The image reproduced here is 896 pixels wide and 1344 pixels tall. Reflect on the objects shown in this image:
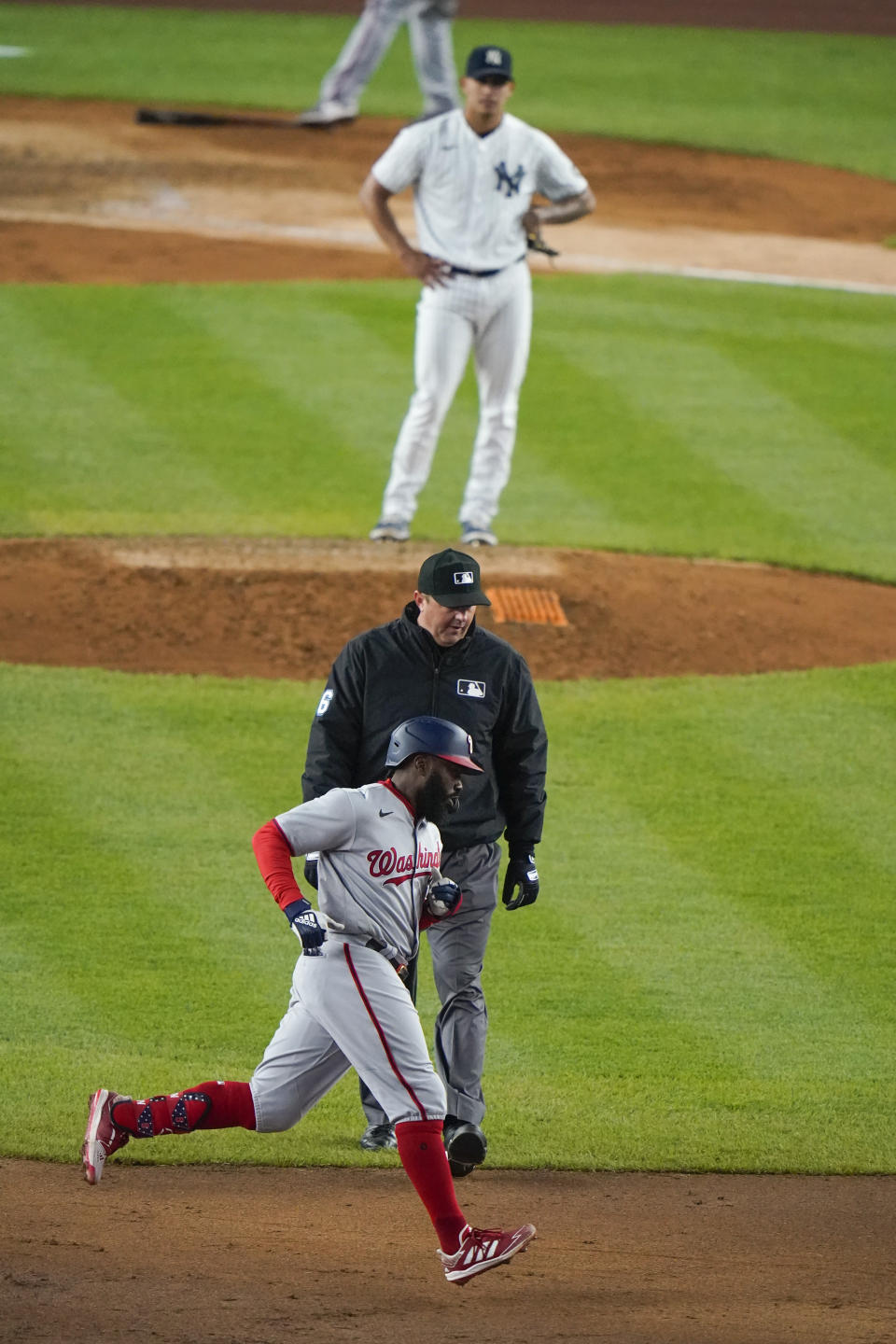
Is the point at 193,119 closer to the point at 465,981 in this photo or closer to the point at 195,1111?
the point at 465,981

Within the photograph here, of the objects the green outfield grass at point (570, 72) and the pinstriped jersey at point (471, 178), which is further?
the green outfield grass at point (570, 72)

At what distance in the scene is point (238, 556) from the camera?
1139 cm

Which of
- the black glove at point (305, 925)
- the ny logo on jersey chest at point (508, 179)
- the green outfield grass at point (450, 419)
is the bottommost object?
the green outfield grass at point (450, 419)

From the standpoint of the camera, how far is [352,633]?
413 inches

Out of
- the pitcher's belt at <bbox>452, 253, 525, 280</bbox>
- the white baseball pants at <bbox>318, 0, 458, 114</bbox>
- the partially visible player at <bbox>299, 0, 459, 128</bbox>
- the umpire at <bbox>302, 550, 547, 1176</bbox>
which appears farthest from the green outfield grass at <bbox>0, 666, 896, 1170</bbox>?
the white baseball pants at <bbox>318, 0, 458, 114</bbox>

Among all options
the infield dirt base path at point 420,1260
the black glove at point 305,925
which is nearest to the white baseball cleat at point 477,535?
the infield dirt base path at point 420,1260

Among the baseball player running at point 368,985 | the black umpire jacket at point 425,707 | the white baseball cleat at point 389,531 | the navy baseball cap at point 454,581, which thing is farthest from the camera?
the white baseball cleat at point 389,531

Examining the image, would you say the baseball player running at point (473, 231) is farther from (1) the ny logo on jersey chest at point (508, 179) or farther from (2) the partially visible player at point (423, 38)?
(2) the partially visible player at point (423, 38)

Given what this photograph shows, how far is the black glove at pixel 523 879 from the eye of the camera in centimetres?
621

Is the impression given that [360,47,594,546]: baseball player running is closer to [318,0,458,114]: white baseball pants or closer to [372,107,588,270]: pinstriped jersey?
[372,107,588,270]: pinstriped jersey

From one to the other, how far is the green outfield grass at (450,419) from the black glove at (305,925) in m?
6.87

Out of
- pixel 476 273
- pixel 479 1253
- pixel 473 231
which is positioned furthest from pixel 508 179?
pixel 479 1253

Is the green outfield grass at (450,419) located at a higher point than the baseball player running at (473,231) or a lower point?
lower

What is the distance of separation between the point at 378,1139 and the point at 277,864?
1378mm
